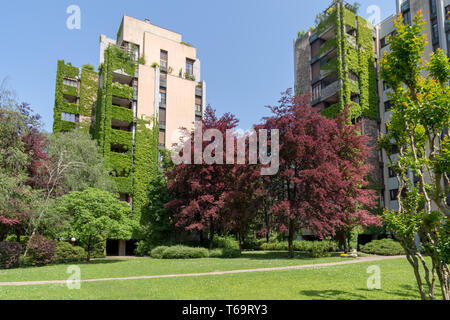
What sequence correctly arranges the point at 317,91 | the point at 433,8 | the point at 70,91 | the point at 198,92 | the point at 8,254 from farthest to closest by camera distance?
the point at 70,91 < the point at 198,92 < the point at 317,91 < the point at 433,8 < the point at 8,254

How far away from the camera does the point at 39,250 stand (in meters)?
20.2

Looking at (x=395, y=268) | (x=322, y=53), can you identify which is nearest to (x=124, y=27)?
(x=322, y=53)

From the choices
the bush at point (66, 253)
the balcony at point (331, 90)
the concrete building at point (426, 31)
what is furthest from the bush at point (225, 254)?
the balcony at point (331, 90)

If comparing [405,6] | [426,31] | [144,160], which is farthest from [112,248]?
[405,6]

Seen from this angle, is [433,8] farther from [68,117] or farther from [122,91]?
[68,117]

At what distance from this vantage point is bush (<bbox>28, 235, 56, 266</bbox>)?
20172 millimetres

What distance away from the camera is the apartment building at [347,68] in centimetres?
3672

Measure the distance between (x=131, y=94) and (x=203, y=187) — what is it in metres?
18.1

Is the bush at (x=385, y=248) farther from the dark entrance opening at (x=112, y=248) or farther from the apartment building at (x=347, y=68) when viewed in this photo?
the dark entrance opening at (x=112, y=248)

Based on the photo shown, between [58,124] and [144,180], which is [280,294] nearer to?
[144,180]

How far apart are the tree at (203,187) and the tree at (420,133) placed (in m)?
17.9

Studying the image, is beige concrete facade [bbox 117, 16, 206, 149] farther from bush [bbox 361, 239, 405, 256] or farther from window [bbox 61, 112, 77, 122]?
bush [bbox 361, 239, 405, 256]

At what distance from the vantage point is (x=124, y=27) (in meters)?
43.0

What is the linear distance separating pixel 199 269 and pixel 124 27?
36450 mm
